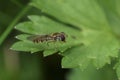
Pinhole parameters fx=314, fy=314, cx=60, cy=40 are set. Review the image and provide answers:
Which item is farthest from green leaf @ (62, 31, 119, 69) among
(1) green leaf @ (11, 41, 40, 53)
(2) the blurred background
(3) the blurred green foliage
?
(2) the blurred background

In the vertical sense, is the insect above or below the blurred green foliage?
above

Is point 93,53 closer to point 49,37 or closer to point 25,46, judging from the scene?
point 49,37

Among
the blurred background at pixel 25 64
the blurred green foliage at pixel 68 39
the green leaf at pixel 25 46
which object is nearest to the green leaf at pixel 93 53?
the blurred green foliage at pixel 68 39

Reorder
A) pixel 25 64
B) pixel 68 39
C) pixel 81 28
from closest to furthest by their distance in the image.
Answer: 1. pixel 68 39
2. pixel 81 28
3. pixel 25 64

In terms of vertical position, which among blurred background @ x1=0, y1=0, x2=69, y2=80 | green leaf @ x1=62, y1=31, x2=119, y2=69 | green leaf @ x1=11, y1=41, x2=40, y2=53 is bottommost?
blurred background @ x1=0, y1=0, x2=69, y2=80

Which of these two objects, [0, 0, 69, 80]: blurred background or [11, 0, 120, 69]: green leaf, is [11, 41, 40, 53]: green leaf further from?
[0, 0, 69, 80]: blurred background

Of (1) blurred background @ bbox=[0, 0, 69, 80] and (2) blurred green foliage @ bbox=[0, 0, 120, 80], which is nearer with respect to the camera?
(2) blurred green foliage @ bbox=[0, 0, 120, 80]

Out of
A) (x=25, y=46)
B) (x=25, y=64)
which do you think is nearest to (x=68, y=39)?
(x=25, y=46)
